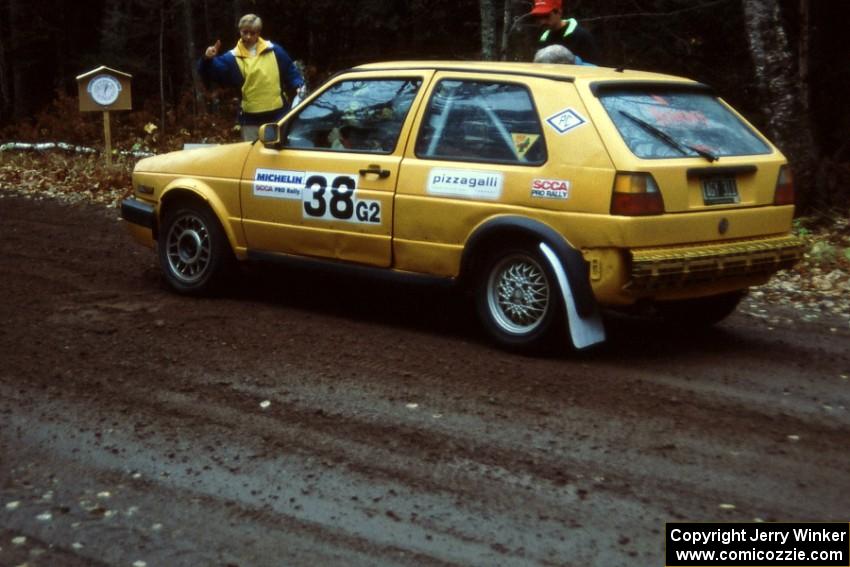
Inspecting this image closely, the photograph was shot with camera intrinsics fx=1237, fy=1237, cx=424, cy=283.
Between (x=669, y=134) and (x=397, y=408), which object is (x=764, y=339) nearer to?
(x=669, y=134)

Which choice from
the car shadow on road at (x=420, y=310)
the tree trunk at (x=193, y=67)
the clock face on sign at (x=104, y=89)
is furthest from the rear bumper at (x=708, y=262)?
the tree trunk at (x=193, y=67)

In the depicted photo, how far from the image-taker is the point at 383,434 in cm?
603

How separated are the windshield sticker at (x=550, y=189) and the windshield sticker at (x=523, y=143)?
26 cm

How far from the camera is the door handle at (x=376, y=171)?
826cm

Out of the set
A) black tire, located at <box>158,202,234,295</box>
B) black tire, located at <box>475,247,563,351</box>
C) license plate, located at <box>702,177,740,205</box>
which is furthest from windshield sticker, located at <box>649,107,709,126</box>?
black tire, located at <box>158,202,234,295</box>

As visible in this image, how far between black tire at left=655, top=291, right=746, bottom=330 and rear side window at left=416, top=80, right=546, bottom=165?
1.47 metres

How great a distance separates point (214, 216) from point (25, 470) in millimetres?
4003

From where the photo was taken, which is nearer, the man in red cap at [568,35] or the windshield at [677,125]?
the windshield at [677,125]

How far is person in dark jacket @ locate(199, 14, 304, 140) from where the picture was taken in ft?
38.6

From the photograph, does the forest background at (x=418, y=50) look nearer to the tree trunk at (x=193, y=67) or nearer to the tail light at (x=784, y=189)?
the tree trunk at (x=193, y=67)

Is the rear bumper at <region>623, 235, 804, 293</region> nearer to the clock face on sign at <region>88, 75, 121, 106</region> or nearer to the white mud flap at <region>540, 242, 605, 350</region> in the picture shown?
the white mud flap at <region>540, 242, 605, 350</region>

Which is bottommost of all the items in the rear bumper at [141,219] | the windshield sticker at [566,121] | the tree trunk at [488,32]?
the rear bumper at [141,219]

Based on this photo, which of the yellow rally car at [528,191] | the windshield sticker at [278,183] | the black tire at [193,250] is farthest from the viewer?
the black tire at [193,250]

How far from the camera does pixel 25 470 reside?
555 cm
